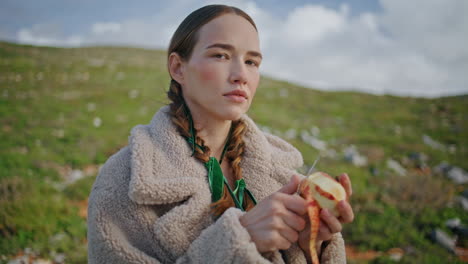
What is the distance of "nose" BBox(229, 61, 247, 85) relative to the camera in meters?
1.95

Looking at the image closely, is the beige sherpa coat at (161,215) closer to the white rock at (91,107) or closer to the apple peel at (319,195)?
the apple peel at (319,195)

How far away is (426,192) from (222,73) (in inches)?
270

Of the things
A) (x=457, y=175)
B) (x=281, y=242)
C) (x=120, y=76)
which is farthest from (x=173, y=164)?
(x=120, y=76)

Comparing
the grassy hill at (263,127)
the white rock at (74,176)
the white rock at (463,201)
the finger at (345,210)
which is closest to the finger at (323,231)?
the finger at (345,210)

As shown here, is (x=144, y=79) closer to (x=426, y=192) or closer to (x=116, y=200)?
(x=426, y=192)

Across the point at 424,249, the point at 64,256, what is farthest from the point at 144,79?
the point at 424,249

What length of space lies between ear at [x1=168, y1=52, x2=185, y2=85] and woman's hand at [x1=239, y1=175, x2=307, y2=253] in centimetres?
113

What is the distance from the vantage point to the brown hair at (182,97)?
2070 millimetres

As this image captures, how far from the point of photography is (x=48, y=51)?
3444cm

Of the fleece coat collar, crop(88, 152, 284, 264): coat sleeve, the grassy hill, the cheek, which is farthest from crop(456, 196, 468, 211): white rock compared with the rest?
the cheek

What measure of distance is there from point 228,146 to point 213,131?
198 millimetres

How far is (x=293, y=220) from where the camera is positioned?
1538 mm

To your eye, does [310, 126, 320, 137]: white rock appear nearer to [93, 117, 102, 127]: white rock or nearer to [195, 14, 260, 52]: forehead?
[93, 117, 102, 127]: white rock

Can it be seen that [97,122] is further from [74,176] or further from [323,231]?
[323,231]
